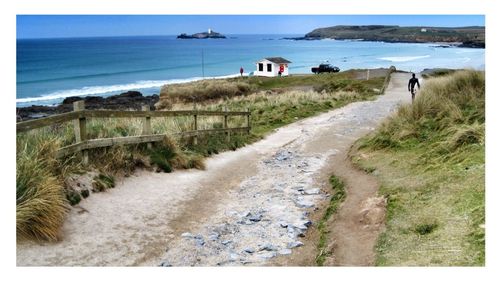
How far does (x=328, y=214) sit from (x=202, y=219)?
7.62 ft

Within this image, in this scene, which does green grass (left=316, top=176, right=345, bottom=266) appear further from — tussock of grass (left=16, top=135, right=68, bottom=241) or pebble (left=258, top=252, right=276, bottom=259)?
tussock of grass (left=16, top=135, right=68, bottom=241)

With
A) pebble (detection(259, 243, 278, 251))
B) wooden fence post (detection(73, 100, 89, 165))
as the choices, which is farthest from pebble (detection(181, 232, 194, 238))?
wooden fence post (detection(73, 100, 89, 165))

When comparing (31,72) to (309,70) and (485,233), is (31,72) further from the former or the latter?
(485,233)

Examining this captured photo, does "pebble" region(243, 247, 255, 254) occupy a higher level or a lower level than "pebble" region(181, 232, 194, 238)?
lower

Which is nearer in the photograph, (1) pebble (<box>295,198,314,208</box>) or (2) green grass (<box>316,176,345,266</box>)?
(2) green grass (<box>316,176,345,266</box>)

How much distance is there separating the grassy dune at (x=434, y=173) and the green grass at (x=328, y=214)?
80 centimetres

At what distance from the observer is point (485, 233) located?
6027 millimetres

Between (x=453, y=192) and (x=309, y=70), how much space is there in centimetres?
6743

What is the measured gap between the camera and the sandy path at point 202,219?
710 cm

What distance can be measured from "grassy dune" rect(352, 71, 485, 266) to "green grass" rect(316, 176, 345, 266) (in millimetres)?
801

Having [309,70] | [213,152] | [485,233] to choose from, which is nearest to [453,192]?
[485,233]

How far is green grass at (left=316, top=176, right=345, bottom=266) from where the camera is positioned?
713 centimetres

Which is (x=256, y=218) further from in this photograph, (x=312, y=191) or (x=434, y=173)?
(x=434, y=173)

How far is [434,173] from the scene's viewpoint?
9.32 m
